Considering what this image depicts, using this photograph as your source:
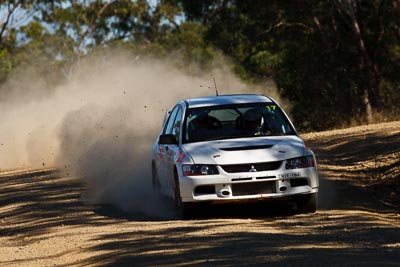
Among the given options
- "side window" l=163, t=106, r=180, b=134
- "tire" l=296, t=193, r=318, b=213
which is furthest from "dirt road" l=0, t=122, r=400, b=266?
"side window" l=163, t=106, r=180, b=134

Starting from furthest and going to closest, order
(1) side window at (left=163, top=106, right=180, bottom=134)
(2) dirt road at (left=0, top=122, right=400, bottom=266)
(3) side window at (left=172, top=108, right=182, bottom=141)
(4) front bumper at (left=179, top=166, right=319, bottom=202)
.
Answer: (1) side window at (left=163, top=106, right=180, bottom=134) → (3) side window at (left=172, top=108, right=182, bottom=141) → (4) front bumper at (left=179, top=166, right=319, bottom=202) → (2) dirt road at (left=0, top=122, right=400, bottom=266)

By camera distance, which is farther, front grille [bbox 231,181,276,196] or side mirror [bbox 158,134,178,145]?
side mirror [bbox 158,134,178,145]

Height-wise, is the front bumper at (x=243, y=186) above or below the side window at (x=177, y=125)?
below

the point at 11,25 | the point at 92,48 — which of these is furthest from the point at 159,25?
the point at 11,25

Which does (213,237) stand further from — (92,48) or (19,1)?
(92,48)

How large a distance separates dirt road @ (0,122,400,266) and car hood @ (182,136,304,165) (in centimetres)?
69

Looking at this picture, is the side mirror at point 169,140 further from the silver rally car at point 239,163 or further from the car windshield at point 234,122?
the car windshield at point 234,122

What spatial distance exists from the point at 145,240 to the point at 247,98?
12.0 ft

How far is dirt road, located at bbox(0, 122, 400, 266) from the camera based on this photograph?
9.13 meters

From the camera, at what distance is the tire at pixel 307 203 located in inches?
482

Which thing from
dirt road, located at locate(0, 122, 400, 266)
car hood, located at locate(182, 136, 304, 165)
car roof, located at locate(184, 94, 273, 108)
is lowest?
dirt road, located at locate(0, 122, 400, 266)

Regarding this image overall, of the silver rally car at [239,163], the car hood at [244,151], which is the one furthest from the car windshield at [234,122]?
the car hood at [244,151]

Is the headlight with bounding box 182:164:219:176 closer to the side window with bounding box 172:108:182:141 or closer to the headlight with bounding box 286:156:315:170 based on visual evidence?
the headlight with bounding box 286:156:315:170

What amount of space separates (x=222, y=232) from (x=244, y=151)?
1678 mm
